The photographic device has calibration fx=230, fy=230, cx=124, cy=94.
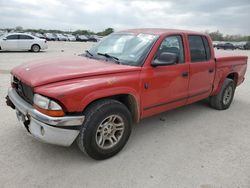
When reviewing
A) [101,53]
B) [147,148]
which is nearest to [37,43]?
[101,53]

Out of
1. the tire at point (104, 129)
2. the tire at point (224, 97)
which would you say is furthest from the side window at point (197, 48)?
the tire at point (104, 129)

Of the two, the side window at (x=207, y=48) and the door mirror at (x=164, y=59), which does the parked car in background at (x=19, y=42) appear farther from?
the door mirror at (x=164, y=59)

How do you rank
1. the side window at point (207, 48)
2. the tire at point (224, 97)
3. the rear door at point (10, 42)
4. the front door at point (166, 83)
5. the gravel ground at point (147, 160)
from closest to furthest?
1. the gravel ground at point (147, 160)
2. the front door at point (166, 83)
3. the side window at point (207, 48)
4. the tire at point (224, 97)
5. the rear door at point (10, 42)

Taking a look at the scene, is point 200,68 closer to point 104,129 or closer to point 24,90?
point 104,129

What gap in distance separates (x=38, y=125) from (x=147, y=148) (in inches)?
64.3

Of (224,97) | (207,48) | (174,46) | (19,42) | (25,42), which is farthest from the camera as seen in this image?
(25,42)

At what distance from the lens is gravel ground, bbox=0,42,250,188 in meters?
2.72

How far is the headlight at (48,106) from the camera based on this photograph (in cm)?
259

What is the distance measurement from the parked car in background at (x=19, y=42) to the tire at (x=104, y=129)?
15.6 m

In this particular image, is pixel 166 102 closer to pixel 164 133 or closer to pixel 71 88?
pixel 164 133

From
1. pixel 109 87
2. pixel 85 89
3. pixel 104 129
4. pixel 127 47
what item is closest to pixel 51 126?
pixel 85 89

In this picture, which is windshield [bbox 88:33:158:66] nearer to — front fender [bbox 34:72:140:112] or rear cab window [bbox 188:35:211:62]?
front fender [bbox 34:72:140:112]

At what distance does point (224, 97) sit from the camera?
535cm

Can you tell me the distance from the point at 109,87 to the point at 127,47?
106 centimetres
